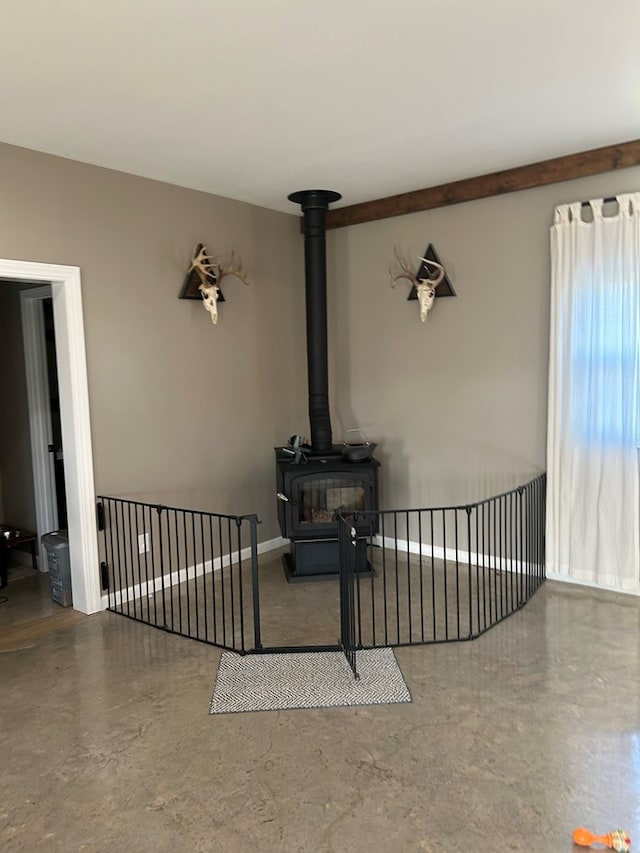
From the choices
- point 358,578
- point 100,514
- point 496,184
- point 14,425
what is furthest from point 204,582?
point 496,184

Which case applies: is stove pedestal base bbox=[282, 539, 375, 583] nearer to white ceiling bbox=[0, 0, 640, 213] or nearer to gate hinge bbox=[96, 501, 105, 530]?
gate hinge bbox=[96, 501, 105, 530]

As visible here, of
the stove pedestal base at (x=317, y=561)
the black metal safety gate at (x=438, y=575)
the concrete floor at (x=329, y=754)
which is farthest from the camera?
the stove pedestal base at (x=317, y=561)

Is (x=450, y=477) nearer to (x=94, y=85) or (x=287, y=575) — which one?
(x=287, y=575)

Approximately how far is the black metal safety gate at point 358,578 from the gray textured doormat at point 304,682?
0.31 feet

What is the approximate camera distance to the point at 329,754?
2637 millimetres

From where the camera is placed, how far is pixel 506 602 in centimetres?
416

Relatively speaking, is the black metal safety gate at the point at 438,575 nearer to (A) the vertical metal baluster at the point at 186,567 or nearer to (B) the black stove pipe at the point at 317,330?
(B) the black stove pipe at the point at 317,330

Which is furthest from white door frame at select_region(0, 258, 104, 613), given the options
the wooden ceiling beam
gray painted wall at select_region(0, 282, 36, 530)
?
the wooden ceiling beam

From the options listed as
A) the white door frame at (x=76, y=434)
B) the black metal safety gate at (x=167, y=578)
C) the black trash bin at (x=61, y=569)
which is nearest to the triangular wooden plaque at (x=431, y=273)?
the black metal safety gate at (x=167, y=578)

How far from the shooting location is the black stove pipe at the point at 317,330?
5.07 m

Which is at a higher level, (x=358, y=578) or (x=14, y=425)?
(x=14, y=425)

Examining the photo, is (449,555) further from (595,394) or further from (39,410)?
(39,410)

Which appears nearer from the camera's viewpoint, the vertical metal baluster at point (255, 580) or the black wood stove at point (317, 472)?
the vertical metal baluster at point (255, 580)

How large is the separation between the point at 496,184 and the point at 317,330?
168 centimetres
